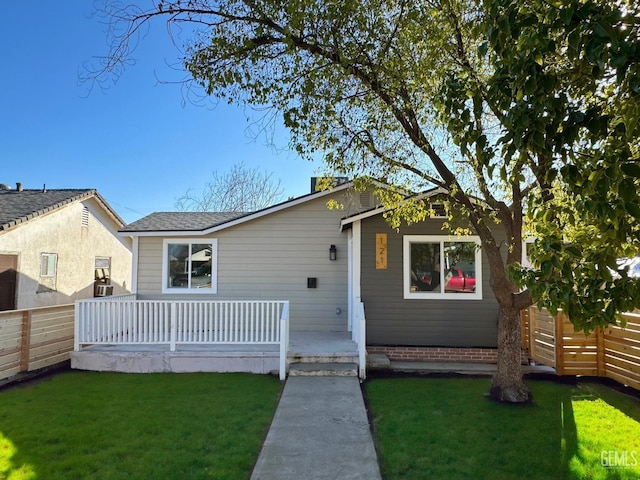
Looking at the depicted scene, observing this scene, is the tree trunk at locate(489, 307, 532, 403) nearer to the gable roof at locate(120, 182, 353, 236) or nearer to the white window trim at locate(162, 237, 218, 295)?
the gable roof at locate(120, 182, 353, 236)

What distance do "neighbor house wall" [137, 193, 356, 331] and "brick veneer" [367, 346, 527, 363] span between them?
1.85 m

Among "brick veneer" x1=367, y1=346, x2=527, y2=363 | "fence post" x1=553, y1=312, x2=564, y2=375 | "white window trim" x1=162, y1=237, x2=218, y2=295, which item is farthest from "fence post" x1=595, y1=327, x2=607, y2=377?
"white window trim" x1=162, y1=237, x2=218, y2=295

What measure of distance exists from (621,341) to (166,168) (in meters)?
21.5

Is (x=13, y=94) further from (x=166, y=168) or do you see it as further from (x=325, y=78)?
(x=325, y=78)

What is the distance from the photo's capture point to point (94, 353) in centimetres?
752

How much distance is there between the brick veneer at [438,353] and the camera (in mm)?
8078

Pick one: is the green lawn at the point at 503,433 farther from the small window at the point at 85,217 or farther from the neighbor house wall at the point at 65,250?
the small window at the point at 85,217

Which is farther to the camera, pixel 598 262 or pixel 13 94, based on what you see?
pixel 13 94

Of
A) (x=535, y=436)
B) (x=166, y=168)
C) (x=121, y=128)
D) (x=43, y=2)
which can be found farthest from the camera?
(x=166, y=168)

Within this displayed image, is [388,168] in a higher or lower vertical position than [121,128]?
lower

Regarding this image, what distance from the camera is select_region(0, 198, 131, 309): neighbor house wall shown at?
1205 cm

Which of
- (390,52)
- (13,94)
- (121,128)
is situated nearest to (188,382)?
(390,52)

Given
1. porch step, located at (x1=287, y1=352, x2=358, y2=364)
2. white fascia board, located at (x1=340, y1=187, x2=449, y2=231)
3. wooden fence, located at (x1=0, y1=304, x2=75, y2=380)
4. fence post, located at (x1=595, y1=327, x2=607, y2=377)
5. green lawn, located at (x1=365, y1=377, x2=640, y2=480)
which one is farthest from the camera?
white fascia board, located at (x1=340, y1=187, x2=449, y2=231)

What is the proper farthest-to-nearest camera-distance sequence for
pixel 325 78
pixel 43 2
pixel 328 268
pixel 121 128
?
pixel 121 128 < pixel 328 268 < pixel 43 2 < pixel 325 78
